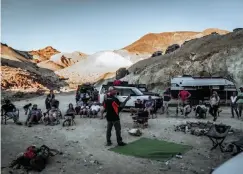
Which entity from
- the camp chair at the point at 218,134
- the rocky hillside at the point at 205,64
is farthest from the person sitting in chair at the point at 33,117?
A: the rocky hillside at the point at 205,64

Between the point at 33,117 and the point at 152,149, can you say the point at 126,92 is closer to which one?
the point at 33,117

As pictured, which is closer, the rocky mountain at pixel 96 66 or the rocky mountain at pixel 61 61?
the rocky mountain at pixel 96 66

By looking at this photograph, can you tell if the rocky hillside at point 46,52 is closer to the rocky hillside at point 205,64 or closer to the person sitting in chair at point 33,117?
the rocky hillside at point 205,64

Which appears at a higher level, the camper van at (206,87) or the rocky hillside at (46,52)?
the rocky hillside at (46,52)

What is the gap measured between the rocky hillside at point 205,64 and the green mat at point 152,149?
19.4m

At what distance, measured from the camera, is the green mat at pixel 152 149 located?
29.7 feet

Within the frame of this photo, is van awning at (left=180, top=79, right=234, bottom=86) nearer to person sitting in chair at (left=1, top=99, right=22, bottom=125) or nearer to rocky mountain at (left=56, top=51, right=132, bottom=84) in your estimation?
person sitting in chair at (left=1, top=99, right=22, bottom=125)

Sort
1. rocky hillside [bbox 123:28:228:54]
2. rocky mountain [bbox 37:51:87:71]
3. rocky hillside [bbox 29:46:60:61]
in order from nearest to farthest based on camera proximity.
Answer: rocky mountain [bbox 37:51:87:71], rocky hillside [bbox 123:28:228:54], rocky hillside [bbox 29:46:60:61]

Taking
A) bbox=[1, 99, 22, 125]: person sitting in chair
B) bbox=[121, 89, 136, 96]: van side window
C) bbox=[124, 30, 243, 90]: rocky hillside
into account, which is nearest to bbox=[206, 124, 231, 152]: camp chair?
bbox=[121, 89, 136, 96]: van side window

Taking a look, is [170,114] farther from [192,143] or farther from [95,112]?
[192,143]

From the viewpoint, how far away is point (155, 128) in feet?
42.7

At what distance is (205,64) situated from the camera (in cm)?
3162

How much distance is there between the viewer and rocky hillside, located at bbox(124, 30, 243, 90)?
96.9 feet

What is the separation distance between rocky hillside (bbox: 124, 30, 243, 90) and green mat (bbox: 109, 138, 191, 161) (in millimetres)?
19390
